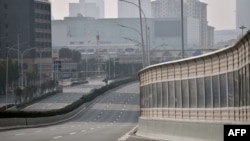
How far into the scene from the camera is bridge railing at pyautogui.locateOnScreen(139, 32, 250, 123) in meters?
25.9

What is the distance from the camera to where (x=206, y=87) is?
31312 mm

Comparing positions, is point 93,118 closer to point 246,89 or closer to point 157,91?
point 157,91

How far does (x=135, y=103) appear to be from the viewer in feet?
464

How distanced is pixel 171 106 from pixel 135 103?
4015 inches

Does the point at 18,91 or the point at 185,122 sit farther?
the point at 18,91

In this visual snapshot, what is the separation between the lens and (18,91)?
136875mm

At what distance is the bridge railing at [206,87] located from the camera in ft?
84.8

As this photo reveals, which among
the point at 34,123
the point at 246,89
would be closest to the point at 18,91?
the point at 34,123

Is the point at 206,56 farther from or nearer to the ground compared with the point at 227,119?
farther from the ground

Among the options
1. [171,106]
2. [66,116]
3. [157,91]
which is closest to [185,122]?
[171,106]

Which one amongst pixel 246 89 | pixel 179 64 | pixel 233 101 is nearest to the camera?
pixel 246 89

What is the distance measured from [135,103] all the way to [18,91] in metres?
20.5

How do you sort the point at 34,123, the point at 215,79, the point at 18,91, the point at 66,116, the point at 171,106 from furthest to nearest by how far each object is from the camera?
the point at 18,91 < the point at 66,116 < the point at 34,123 < the point at 171,106 < the point at 215,79

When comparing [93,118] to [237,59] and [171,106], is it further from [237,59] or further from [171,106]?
[237,59]
